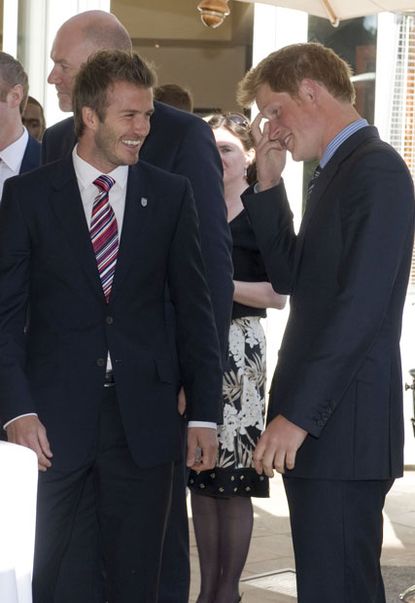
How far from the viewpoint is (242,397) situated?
5043 mm

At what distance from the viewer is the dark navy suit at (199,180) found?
3.93 metres

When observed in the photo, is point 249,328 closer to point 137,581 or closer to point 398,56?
point 137,581

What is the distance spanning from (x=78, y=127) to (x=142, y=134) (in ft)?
0.64

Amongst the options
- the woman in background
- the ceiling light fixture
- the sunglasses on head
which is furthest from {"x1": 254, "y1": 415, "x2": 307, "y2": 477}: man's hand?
the ceiling light fixture

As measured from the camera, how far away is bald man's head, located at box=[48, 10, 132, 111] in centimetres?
403

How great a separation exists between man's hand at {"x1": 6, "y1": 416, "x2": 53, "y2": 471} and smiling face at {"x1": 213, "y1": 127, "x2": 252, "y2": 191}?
2.10 m

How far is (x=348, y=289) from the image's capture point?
9.68 feet

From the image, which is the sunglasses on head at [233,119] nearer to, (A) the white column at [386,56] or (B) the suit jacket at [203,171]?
(B) the suit jacket at [203,171]

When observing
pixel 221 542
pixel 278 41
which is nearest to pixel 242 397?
pixel 221 542

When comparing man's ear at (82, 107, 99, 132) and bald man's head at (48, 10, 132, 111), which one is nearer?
man's ear at (82, 107, 99, 132)

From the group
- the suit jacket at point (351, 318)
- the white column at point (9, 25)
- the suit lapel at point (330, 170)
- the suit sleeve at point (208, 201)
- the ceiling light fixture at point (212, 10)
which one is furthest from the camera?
the white column at point (9, 25)

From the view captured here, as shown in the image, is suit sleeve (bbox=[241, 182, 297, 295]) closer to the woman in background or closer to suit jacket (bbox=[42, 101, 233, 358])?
suit jacket (bbox=[42, 101, 233, 358])

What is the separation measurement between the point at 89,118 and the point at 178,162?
0.45 metres

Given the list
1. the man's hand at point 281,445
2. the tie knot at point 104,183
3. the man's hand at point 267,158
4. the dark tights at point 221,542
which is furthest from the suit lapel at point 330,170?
the dark tights at point 221,542
